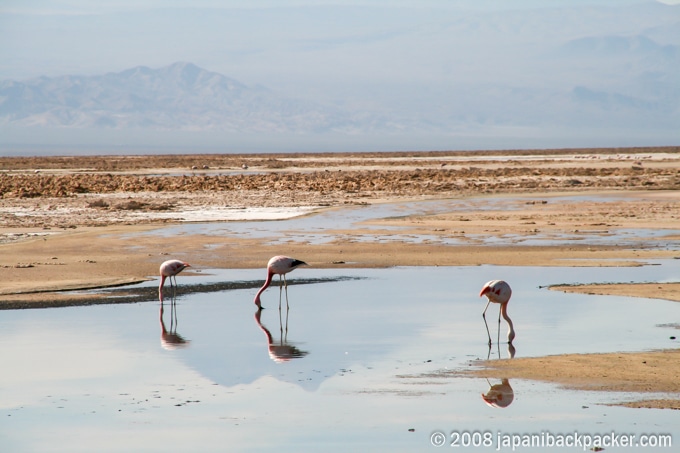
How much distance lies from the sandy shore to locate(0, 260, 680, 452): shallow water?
94 cm

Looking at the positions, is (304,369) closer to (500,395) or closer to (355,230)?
(500,395)

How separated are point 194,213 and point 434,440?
26.2 m

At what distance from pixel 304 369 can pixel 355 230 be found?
16937mm

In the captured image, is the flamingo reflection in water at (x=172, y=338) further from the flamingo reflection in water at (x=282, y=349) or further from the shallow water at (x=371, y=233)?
the shallow water at (x=371, y=233)

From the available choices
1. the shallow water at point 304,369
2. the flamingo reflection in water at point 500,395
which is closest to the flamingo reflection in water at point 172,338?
the shallow water at point 304,369

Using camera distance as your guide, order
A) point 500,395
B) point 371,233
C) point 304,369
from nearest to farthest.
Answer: point 500,395 → point 304,369 → point 371,233

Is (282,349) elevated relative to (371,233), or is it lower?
elevated

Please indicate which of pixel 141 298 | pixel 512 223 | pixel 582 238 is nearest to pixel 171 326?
pixel 141 298

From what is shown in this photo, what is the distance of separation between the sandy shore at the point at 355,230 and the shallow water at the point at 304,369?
0.94 meters

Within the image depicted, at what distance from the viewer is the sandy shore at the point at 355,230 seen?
56.7ft

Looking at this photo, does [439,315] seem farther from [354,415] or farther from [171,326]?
[354,415]

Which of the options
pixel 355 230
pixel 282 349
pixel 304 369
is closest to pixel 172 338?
pixel 282 349

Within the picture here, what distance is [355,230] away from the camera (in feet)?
93.5

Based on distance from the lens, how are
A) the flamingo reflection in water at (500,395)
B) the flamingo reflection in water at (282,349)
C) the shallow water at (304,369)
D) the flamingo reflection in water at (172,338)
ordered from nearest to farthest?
the shallow water at (304,369)
the flamingo reflection in water at (500,395)
the flamingo reflection in water at (282,349)
the flamingo reflection in water at (172,338)
